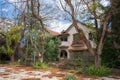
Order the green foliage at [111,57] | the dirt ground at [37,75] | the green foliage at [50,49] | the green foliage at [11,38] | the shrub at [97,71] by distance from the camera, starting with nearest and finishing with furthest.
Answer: the dirt ground at [37,75], the shrub at [97,71], the green foliage at [111,57], the green foliage at [11,38], the green foliage at [50,49]

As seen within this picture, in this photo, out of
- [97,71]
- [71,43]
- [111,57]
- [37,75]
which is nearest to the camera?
[37,75]

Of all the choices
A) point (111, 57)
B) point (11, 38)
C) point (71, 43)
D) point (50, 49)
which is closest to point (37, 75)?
point (111, 57)

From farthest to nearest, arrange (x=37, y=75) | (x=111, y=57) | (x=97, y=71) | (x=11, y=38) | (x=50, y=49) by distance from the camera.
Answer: (x=50, y=49)
(x=11, y=38)
(x=111, y=57)
(x=97, y=71)
(x=37, y=75)

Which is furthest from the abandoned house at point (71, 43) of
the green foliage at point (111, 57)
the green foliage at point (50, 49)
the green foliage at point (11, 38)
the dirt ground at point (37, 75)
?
the dirt ground at point (37, 75)

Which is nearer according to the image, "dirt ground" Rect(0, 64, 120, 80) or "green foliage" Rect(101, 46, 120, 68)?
"dirt ground" Rect(0, 64, 120, 80)

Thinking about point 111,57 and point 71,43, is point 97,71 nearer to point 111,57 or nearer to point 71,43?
point 111,57

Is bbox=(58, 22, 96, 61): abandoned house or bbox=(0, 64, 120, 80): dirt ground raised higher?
bbox=(58, 22, 96, 61): abandoned house

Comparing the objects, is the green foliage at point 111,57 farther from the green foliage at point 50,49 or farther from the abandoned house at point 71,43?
the abandoned house at point 71,43

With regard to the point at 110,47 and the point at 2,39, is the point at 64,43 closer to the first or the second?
the point at 2,39

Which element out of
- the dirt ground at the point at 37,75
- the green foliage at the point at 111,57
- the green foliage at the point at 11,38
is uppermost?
the green foliage at the point at 11,38

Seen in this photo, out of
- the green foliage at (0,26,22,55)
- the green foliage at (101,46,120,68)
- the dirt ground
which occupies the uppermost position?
the green foliage at (0,26,22,55)

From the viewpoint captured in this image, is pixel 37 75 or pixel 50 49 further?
pixel 50 49

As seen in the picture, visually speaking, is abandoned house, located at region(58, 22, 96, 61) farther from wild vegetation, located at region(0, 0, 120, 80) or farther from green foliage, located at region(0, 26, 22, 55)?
green foliage, located at region(0, 26, 22, 55)

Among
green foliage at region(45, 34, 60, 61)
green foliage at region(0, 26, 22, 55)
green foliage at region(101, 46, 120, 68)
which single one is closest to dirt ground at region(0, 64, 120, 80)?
green foliage at region(101, 46, 120, 68)
